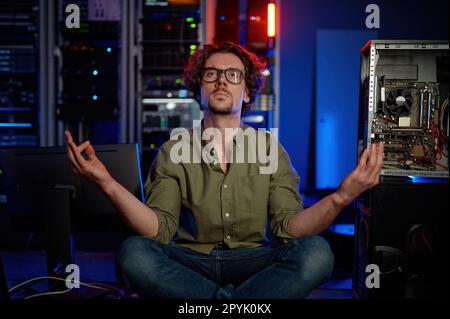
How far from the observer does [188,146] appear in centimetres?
206

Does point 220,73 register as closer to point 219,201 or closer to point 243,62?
point 243,62

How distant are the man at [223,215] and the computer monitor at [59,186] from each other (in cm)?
16

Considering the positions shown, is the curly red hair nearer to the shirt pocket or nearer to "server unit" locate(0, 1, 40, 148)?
the shirt pocket

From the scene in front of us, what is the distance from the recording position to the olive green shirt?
75.0 inches

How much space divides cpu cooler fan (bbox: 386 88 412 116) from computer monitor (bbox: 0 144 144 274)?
4.26ft

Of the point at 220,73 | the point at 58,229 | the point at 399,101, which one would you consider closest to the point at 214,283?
the point at 58,229

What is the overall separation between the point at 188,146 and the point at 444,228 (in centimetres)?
120

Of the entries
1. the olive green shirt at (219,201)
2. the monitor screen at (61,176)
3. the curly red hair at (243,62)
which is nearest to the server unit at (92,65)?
the curly red hair at (243,62)

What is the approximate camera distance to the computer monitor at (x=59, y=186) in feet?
6.31

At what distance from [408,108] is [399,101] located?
61 millimetres

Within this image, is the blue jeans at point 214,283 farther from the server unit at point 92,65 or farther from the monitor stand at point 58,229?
the server unit at point 92,65

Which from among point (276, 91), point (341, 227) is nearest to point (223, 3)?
point (276, 91)

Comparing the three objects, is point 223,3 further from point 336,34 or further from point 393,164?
point 393,164
